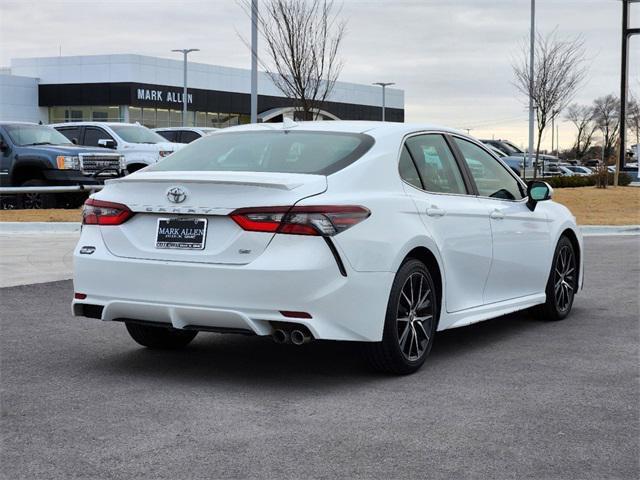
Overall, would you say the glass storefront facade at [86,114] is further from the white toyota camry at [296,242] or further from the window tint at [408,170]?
the window tint at [408,170]

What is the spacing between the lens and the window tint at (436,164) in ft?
23.8

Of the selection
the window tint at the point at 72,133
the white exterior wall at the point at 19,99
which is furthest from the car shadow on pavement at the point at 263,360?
the white exterior wall at the point at 19,99

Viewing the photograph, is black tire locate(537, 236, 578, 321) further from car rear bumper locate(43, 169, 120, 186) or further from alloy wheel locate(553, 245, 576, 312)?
car rear bumper locate(43, 169, 120, 186)

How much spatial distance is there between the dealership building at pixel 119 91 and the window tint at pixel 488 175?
213ft

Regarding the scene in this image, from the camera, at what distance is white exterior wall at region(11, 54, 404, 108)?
7350cm

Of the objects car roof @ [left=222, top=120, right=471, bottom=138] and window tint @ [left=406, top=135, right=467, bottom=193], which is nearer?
car roof @ [left=222, top=120, right=471, bottom=138]

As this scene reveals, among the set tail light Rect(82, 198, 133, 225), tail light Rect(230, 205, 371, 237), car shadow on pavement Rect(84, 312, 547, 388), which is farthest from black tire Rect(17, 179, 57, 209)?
tail light Rect(230, 205, 371, 237)

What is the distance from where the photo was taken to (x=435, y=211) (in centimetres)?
701

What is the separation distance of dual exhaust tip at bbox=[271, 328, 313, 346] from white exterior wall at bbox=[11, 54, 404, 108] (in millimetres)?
63524

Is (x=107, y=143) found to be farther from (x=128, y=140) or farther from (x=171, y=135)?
(x=171, y=135)

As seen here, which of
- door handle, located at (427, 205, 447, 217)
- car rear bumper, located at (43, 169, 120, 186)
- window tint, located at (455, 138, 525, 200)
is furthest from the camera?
car rear bumper, located at (43, 169, 120, 186)

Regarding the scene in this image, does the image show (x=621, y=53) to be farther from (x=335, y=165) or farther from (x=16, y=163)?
(x=335, y=165)

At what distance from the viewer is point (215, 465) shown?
15.4 ft

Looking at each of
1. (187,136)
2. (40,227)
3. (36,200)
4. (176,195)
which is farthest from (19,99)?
(176,195)
